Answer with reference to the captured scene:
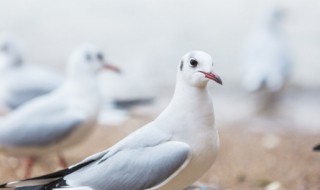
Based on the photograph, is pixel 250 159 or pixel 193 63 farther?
pixel 250 159

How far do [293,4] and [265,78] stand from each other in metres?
4.67

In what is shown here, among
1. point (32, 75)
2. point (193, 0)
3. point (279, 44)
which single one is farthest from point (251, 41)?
point (193, 0)

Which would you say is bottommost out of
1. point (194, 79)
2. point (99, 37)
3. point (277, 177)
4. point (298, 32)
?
point (194, 79)

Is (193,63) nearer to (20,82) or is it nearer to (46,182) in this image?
(46,182)

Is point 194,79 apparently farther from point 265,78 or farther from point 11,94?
point 265,78

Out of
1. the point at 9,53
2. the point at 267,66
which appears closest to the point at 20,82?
the point at 9,53

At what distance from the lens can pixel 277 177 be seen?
211 inches

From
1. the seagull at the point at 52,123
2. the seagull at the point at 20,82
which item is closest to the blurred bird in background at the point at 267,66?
the seagull at the point at 20,82

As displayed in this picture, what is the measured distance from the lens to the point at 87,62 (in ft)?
18.6

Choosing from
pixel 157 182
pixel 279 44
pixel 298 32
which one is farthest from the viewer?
pixel 298 32

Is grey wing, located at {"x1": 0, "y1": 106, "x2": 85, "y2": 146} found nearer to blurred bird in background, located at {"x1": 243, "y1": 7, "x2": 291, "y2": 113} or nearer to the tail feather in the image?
the tail feather

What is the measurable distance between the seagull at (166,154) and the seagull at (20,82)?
3.16 m

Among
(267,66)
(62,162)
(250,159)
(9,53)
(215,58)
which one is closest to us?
(62,162)

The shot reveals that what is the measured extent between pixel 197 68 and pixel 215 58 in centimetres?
647
